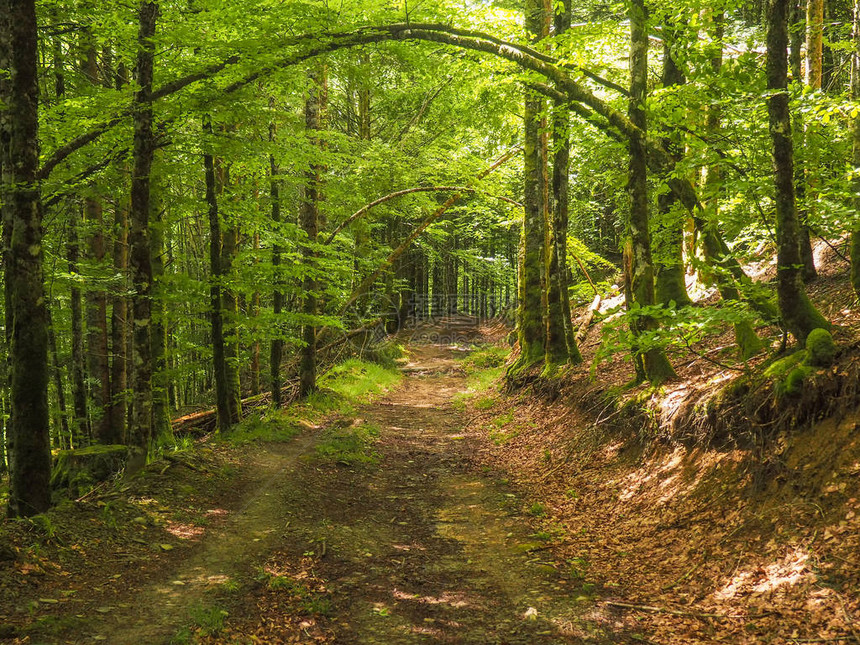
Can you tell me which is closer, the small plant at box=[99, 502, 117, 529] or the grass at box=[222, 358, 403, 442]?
the small plant at box=[99, 502, 117, 529]

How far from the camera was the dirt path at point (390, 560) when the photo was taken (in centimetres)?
437

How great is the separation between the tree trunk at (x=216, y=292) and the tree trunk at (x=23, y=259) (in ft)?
12.8

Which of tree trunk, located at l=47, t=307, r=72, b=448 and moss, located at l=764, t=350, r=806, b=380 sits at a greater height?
moss, located at l=764, t=350, r=806, b=380

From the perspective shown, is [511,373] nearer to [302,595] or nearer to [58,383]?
[302,595]

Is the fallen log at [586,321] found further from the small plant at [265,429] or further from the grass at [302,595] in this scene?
the grass at [302,595]

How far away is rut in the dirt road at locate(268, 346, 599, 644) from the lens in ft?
14.6

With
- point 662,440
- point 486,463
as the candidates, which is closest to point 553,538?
point 662,440

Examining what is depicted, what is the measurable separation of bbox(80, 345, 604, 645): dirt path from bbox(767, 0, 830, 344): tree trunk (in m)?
3.72

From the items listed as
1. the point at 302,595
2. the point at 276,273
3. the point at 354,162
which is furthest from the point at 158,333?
the point at 302,595

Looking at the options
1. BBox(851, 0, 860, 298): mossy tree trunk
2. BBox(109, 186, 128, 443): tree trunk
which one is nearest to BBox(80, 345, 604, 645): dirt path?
BBox(109, 186, 128, 443): tree trunk

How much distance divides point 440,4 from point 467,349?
72.6 ft

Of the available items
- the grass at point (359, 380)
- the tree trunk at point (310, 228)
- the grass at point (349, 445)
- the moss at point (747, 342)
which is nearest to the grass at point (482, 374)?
the grass at point (359, 380)

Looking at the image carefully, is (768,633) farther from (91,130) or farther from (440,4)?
(91,130)

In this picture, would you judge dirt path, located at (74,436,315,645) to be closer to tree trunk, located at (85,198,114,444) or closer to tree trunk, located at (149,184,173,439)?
tree trunk, located at (149,184,173,439)
